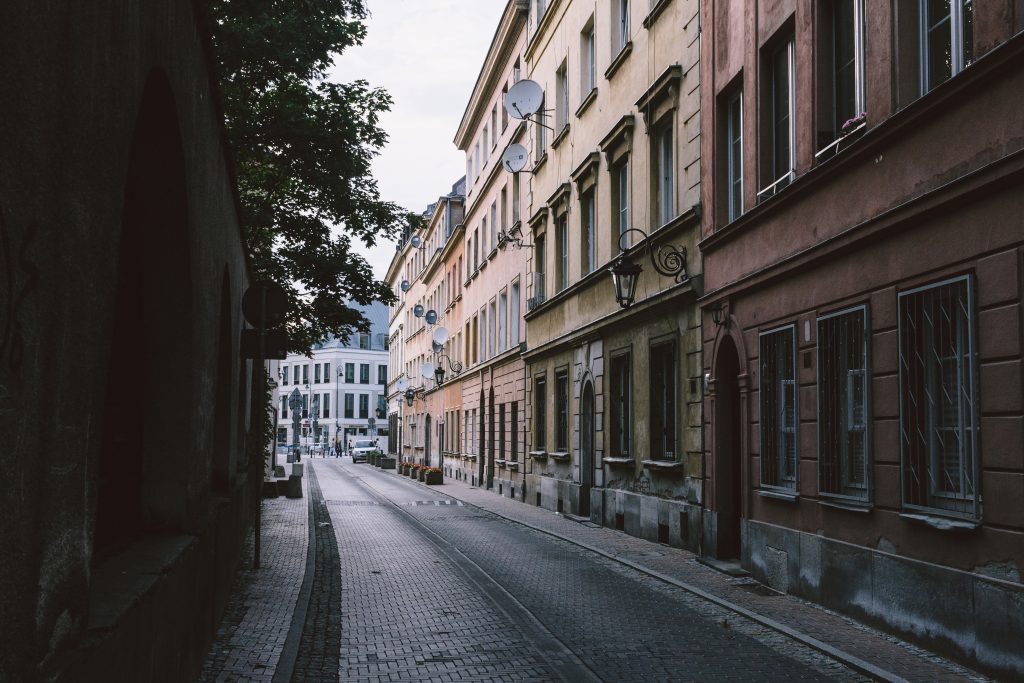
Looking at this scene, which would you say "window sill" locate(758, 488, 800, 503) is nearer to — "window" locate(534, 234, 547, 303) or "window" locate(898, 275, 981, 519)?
"window" locate(898, 275, 981, 519)

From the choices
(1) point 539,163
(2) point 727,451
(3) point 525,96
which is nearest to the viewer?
(2) point 727,451

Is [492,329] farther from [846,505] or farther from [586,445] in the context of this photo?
[846,505]

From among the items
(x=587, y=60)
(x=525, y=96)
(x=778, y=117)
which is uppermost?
(x=587, y=60)

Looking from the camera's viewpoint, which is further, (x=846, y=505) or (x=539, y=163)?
(x=539, y=163)

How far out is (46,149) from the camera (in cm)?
291

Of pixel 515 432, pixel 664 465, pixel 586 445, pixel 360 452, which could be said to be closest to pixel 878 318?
pixel 664 465

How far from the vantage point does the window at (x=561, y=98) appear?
84.6 feet

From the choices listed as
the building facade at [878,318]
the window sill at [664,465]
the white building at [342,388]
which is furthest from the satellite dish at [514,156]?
the white building at [342,388]

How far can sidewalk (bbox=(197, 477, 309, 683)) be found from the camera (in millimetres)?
7414

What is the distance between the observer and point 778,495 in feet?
39.8

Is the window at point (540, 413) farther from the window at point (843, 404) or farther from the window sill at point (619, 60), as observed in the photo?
the window at point (843, 404)

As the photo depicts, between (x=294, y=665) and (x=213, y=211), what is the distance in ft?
11.3

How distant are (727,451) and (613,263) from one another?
4.86m

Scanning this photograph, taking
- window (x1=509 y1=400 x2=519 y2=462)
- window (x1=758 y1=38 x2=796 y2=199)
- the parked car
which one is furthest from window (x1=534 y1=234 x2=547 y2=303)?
the parked car
